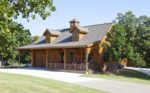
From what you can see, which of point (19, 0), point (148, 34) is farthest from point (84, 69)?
point (19, 0)

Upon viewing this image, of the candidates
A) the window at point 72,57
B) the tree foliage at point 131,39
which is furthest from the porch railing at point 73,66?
the tree foliage at point 131,39

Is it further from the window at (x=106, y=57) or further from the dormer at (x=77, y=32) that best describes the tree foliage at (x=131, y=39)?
the dormer at (x=77, y=32)

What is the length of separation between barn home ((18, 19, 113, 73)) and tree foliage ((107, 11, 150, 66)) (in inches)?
69.3

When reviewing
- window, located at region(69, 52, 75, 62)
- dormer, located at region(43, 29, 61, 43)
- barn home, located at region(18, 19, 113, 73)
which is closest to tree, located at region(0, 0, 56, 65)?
barn home, located at region(18, 19, 113, 73)

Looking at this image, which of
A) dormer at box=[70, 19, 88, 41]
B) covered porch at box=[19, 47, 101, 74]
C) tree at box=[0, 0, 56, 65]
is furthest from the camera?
dormer at box=[70, 19, 88, 41]

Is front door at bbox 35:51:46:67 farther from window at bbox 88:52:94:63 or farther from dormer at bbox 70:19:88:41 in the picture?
window at bbox 88:52:94:63

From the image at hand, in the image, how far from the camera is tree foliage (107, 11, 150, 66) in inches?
1412

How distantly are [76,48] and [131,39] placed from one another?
1492 centimetres

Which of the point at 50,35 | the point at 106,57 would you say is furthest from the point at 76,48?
the point at 50,35

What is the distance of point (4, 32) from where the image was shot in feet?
28.1

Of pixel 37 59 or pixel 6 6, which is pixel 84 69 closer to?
pixel 37 59

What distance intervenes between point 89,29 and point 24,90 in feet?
88.3

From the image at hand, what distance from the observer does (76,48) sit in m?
38.9

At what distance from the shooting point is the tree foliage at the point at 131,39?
118ft
